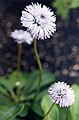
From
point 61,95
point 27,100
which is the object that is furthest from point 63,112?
point 61,95

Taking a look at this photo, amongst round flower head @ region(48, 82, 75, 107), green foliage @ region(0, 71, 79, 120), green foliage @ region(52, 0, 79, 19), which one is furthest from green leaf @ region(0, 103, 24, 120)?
green foliage @ region(52, 0, 79, 19)

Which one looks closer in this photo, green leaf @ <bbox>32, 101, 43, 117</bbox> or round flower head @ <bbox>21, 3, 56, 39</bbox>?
round flower head @ <bbox>21, 3, 56, 39</bbox>

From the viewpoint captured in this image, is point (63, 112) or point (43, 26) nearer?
point (43, 26)

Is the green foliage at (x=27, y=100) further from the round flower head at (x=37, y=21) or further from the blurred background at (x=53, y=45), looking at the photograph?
the round flower head at (x=37, y=21)

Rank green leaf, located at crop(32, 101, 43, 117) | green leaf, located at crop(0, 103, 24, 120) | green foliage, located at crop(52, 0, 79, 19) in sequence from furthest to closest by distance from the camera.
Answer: green foliage, located at crop(52, 0, 79, 19) < green leaf, located at crop(32, 101, 43, 117) < green leaf, located at crop(0, 103, 24, 120)

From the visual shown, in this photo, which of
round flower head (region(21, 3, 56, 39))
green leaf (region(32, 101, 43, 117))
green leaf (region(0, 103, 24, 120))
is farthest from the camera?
green leaf (region(32, 101, 43, 117))

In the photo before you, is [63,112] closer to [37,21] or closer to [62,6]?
[37,21]

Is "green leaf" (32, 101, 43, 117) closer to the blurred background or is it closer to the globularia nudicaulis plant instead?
the blurred background
